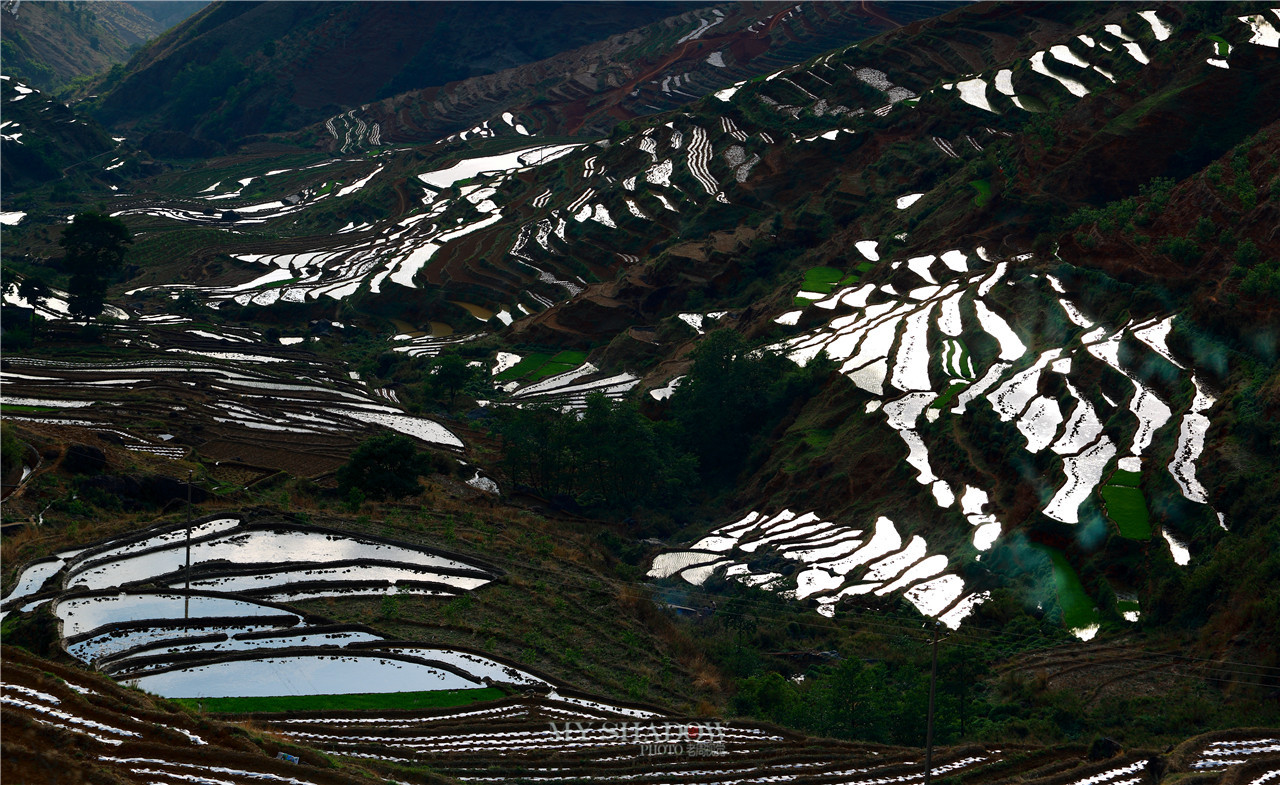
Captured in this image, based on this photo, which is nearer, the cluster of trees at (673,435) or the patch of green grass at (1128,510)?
the patch of green grass at (1128,510)

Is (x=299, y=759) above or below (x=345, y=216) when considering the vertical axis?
below

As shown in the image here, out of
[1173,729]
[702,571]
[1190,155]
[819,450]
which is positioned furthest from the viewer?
[1190,155]

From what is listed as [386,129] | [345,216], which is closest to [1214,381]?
[345,216]

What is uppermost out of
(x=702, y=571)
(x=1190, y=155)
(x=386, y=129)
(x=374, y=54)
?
(x=374, y=54)

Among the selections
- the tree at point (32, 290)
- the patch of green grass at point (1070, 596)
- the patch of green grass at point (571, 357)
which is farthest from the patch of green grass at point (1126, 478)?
the tree at point (32, 290)

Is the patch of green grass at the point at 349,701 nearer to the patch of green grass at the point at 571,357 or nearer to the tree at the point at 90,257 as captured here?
the patch of green grass at the point at 571,357

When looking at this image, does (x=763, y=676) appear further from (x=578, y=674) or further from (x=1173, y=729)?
(x=1173, y=729)
